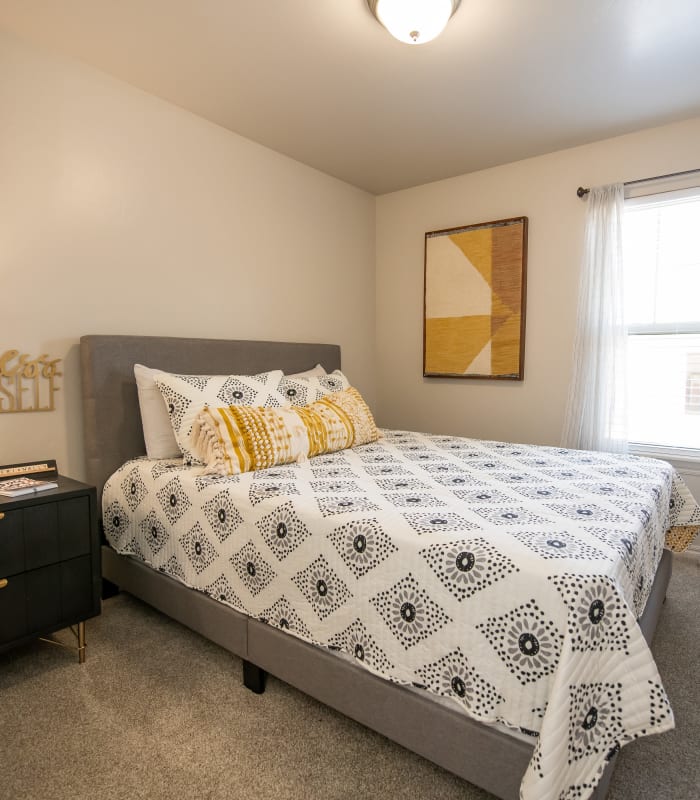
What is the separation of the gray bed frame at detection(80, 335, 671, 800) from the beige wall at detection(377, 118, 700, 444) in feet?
3.92

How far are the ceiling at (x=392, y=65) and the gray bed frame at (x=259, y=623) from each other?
4.15 feet

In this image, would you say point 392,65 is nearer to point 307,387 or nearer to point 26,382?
point 307,387

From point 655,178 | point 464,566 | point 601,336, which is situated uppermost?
point 655,178

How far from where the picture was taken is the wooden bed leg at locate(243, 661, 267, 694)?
170cm

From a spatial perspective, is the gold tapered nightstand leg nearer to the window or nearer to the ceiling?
the ceiling

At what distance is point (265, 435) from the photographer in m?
2.12

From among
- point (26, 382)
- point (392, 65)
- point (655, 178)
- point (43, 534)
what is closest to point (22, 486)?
point (43, 534)

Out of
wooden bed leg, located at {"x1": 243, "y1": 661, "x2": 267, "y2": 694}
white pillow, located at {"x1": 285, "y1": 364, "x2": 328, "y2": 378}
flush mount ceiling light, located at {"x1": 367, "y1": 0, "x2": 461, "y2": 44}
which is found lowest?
wooden bed leg, located at {"x1": 243, "y1": 661, "x2": 267, "y2": 694}

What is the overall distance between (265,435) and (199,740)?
109 centimetres

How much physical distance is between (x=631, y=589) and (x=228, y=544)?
1.25 metres

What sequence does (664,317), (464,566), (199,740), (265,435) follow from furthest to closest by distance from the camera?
(664,317) < (265,435) < (199,740) < (464,566)

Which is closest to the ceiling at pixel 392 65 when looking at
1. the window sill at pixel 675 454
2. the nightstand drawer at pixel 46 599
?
the window sill at pixel 675 454

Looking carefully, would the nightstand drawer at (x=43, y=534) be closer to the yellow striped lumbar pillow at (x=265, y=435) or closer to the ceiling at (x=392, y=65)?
the yellow striped lumbar pillow at (x=265, y=435)

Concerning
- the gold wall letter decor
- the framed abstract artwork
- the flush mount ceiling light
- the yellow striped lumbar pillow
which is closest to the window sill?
the framed abstract artwork
